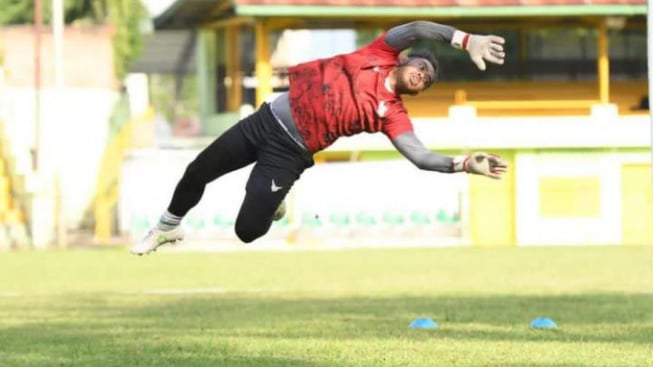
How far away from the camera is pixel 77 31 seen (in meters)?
51.2

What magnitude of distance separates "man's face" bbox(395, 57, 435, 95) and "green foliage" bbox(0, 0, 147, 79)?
4116cm

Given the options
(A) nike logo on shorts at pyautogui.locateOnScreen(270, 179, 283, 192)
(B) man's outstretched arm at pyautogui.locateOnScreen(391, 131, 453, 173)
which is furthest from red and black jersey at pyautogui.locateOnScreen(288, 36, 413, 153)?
(A) nike logo on shorts at pyautogui.locateOnScreen(270, 179, 283, 192)

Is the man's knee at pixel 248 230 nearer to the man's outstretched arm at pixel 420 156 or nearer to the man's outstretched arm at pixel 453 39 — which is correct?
the man's outstretched arm at pixel 420 156

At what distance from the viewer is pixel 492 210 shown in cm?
4456

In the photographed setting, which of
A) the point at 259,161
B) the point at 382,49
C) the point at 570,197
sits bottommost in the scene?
the point at 570,197

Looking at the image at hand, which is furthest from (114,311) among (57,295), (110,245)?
(110,245)

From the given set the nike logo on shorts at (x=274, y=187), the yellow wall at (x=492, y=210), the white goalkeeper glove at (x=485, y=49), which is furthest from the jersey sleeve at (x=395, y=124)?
the yellow wall at (x=492, y=210)

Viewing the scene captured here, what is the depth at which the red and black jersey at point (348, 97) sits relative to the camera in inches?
500

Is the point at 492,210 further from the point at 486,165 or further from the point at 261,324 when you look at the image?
the point at 486,165

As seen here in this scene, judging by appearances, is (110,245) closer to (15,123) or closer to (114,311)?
(15,123)

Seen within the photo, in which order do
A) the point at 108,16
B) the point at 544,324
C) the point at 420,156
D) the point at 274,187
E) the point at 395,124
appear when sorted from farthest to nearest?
the point at 108,16, the point at 544,324, the point at 274,187, the point at 395,124, the point at 420,156

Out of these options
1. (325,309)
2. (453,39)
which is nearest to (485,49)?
(453,39)

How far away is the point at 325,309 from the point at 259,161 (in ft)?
22.0

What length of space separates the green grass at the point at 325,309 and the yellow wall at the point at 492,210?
702 cm
